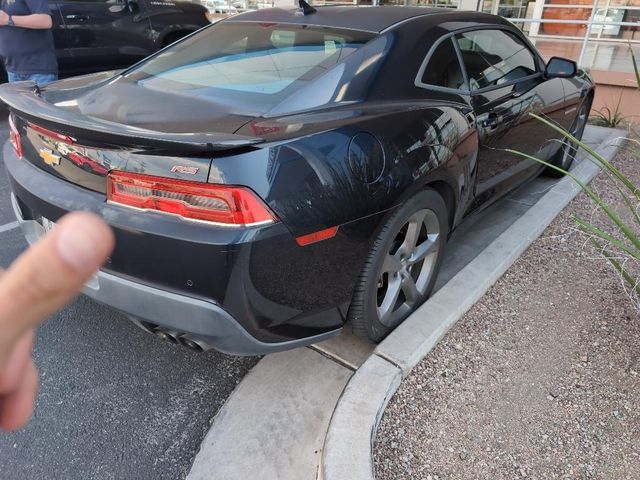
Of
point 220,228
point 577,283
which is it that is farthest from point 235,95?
point 577,283

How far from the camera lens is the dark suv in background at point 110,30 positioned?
6293mm

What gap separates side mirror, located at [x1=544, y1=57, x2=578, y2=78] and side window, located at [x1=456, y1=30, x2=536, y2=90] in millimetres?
119

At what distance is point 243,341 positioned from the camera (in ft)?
6.23

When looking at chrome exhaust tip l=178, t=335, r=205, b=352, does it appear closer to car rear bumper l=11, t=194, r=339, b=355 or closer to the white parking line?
car rear bumper l=11, t=194, r=339, b=355

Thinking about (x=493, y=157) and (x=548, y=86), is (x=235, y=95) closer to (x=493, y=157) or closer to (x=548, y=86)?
(x=493, y=157)

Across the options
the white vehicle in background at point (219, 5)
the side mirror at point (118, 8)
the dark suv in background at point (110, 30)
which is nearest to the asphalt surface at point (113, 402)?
the dark suv in background at point (110, 30)

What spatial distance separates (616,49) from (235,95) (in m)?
9.50

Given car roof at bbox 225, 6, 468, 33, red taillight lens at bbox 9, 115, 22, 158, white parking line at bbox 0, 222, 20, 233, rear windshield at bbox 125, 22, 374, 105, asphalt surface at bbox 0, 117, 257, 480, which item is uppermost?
car roof at bbox 225, 6, 468, 33

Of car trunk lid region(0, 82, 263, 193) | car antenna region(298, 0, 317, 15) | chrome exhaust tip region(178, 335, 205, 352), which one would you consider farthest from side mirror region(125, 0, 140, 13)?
chrome exhaust tip region(178, 335, 205, 352)

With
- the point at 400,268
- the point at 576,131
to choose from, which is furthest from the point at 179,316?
the point at 576,131

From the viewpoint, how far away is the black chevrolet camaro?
1.77m

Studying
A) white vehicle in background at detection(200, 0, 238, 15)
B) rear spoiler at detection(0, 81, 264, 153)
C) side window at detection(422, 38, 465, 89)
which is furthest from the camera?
white vehicle in background at detection(200, 0, 238, 15)

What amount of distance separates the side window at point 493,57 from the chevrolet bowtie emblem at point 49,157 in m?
2.26

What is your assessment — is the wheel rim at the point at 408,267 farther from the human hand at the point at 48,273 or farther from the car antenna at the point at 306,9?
the human hand at the point at 48,273
